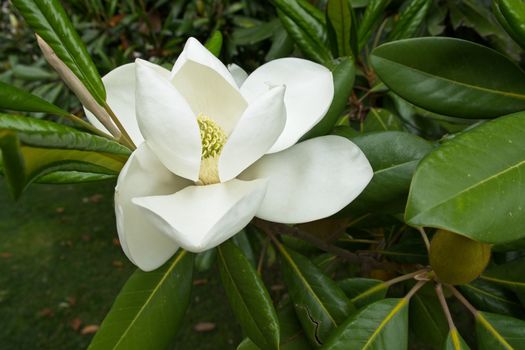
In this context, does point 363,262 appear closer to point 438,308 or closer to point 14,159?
point 438,308

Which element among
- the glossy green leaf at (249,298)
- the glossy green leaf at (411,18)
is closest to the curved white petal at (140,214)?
the glossy green leaf at (249,298)

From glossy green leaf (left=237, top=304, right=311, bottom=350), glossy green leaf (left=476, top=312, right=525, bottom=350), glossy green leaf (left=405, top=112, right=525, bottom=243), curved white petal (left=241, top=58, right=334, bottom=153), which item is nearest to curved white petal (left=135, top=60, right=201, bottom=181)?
curved white petal (left=241, top=58, right=334, bottom=153)

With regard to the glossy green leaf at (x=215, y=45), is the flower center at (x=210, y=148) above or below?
Answer: below

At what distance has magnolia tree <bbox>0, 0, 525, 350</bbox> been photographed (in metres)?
0.45

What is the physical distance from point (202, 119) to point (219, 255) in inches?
6.8

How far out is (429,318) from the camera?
0.83 metres

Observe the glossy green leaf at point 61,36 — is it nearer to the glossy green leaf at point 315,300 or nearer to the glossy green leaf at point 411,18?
the glossy green leaf at point 315,300

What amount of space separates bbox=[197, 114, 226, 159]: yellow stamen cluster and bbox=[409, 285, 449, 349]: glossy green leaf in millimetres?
446

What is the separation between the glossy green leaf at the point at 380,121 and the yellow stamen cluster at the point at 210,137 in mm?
423

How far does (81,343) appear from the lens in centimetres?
267

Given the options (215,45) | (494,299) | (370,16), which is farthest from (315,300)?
(370,16)

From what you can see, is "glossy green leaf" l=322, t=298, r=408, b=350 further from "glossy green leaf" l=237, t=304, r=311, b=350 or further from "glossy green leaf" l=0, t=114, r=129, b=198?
"glossy green leaf" l=0, t=114, r=129, b=198

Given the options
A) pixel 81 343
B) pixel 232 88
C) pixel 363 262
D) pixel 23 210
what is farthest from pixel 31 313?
pixel 232 88

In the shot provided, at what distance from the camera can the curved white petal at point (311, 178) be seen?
0.51m
